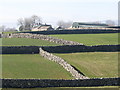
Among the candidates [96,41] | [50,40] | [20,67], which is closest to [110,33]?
[96,41]

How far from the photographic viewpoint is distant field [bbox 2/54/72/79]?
3612 cm

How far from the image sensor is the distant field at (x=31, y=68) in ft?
119

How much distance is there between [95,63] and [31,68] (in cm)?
877

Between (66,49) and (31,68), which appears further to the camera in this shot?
(66,49)

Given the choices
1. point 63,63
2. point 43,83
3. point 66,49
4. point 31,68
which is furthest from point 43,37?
point 43,83

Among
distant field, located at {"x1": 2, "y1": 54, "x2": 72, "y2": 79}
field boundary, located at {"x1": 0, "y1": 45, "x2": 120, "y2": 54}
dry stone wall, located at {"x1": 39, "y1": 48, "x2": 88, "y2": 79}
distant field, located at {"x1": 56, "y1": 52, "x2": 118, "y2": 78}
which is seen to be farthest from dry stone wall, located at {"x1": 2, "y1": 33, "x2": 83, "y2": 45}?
distant field, located at {"x1": 2, "y1": 54, "x2": 72, "y2": 79}

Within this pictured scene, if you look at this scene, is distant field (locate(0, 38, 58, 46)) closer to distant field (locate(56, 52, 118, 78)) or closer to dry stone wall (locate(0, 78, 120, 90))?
distant field (locate(56, 52, 118, 78))

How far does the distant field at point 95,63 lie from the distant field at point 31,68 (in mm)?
2640

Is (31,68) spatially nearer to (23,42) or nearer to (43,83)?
(43,83)

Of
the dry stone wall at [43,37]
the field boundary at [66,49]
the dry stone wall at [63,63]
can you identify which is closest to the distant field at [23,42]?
the dry stone wall at [43,37]

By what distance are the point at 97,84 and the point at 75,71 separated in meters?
4.68

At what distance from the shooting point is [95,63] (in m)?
43.2

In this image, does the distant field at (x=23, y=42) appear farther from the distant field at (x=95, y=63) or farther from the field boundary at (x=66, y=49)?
the distant field at (x=95, y=63)

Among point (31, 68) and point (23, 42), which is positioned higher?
point (23, 42)
